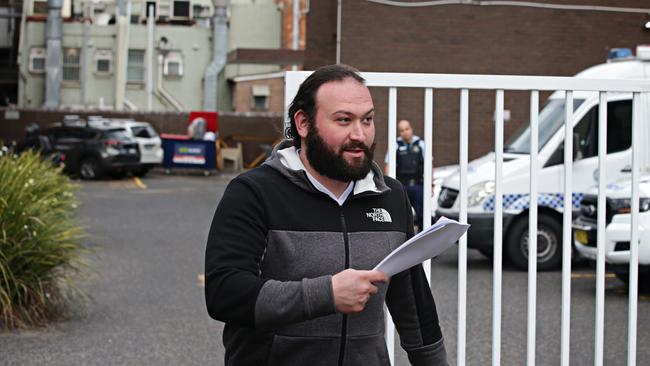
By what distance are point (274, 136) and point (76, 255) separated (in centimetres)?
3385

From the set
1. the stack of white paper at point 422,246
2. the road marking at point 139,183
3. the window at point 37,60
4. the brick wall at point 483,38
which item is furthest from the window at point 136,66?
the stack of white paper at point 422,246

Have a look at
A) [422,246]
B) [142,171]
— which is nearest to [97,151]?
[142,171]

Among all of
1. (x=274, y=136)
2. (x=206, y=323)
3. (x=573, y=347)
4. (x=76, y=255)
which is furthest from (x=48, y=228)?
(x=274, y=136)

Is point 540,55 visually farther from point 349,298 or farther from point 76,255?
point 349,298

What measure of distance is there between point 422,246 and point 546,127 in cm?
1011

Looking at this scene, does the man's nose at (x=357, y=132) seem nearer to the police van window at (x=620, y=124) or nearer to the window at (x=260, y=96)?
the police van window at (x=620, y=124)

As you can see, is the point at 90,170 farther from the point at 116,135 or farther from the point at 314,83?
the point at 314,83

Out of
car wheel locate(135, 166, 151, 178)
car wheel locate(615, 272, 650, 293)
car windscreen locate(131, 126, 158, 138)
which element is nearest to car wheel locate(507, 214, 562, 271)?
car wheel locate(615, 272, 650, 293)

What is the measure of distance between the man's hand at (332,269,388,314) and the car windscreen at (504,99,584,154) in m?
9.51

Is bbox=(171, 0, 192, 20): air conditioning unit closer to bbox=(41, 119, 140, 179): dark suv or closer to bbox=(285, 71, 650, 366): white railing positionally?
bbox=(41, 119, 140, 179): dark suv

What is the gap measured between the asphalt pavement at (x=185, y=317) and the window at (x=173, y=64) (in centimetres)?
3411

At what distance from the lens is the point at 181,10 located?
51.4 m

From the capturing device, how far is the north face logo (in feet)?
10.5

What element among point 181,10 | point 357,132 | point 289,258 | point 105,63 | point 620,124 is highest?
point 181,10
